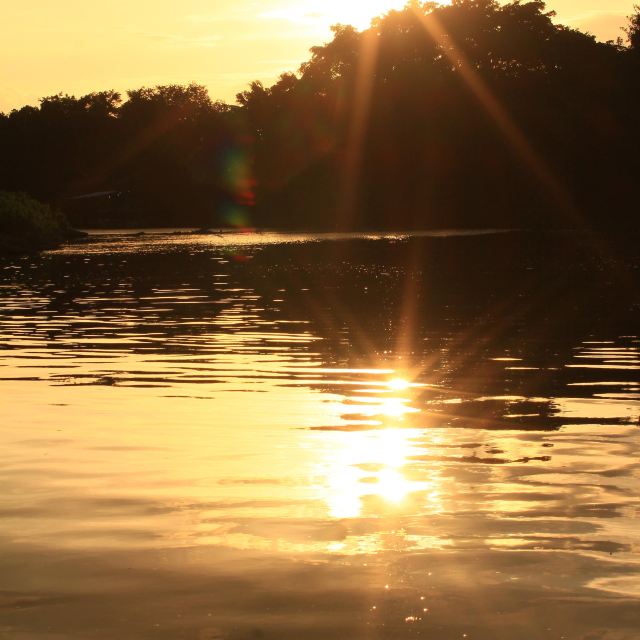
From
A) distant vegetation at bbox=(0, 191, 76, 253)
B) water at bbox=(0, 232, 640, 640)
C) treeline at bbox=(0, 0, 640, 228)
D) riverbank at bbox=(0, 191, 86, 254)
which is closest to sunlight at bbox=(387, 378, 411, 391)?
water at bbox=(0, 232, 640, 640)

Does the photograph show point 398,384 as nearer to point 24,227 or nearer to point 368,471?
point 368,471

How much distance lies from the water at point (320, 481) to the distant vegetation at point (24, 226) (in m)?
42.1

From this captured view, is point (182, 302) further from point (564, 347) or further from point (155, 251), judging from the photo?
point (155, 251)

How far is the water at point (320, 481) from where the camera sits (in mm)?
5953

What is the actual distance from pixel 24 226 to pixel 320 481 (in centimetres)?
6188

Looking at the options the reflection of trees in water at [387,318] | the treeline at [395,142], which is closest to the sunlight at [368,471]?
the reflection of trees in water at [387,318]

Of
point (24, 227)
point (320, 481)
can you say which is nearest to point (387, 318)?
point (320, 481)

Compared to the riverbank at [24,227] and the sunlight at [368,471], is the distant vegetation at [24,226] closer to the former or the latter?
the riverbank at [24,227]

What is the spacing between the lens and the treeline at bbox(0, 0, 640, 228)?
92.2 metres

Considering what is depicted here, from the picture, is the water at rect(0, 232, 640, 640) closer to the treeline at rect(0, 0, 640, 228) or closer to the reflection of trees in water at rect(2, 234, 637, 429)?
the reflection of trees in water at rect(2, 234, 637, 429)

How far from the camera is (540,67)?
4092 inches

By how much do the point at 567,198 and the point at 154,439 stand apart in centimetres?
8533

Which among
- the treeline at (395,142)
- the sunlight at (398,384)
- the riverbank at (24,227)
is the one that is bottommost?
the sunlight at (398,384)


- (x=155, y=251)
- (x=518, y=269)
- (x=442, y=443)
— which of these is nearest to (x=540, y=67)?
(x=155, y=251)
